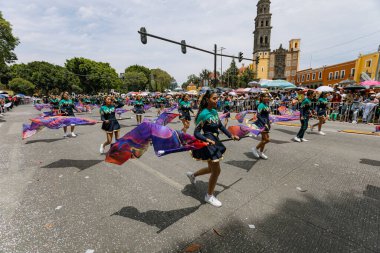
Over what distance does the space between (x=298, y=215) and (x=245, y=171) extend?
1.86 meters

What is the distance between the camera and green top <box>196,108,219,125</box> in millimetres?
3442

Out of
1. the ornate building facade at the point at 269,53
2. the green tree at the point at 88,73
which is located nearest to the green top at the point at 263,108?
the green tree at the point at 88,73

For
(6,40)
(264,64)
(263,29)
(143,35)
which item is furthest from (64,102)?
(264,64)

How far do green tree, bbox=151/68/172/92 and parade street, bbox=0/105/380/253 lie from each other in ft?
343

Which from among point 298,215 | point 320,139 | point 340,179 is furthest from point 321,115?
point 298,215

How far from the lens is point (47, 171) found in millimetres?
5125

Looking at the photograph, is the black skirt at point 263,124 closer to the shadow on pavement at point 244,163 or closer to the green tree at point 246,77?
the shadow on pavement at point 244,163

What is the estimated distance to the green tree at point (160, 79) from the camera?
107m

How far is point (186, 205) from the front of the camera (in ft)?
11.4

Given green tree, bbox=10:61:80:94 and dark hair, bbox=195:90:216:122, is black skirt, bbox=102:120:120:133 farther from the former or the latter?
green tree, bbox=10:61:80:94

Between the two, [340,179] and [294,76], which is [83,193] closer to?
[340,179]

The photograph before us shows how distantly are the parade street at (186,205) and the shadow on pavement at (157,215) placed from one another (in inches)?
0.6

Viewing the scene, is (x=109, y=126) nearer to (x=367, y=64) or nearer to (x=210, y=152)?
(x=210, y=152)

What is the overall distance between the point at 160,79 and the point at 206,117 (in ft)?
353
